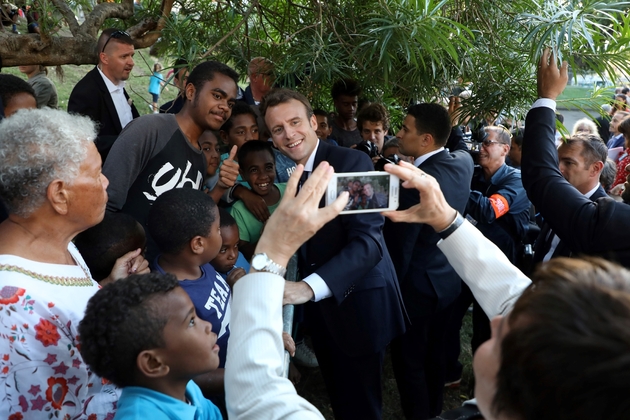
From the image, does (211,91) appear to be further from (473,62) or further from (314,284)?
(473,62)

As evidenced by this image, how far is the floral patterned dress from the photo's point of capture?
1470 mm

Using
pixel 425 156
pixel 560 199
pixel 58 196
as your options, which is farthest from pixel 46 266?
pixel 425 156

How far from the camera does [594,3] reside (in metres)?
2.34

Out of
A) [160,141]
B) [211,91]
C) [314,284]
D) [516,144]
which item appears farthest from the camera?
[516,144]

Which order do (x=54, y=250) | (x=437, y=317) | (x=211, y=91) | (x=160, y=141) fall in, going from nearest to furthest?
(x=54, y=250) → (x=160, y=141) → (x=211, y=91) → (x=437, y=317)

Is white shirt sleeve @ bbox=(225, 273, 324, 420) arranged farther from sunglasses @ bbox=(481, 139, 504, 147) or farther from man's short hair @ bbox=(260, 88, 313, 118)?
sunglasses @ bbox=(481, 139, 504, 147)

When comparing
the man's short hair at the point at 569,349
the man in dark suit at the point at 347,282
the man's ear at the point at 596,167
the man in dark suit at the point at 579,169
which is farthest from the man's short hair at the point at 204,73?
the man's short hair at the point at 569,349

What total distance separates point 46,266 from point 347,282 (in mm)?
1157

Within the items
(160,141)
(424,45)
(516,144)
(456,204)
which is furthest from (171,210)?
(516,144)

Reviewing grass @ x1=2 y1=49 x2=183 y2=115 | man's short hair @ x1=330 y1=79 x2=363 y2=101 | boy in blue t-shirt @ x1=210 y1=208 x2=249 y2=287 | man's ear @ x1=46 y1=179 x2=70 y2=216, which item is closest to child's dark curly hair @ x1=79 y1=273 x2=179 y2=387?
man's ear @ x1=46 y1=179 x2=70 y2=216

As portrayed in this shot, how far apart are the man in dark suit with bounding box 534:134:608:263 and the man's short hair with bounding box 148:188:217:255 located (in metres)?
1.95

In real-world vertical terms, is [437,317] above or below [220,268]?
below

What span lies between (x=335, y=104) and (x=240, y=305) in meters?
4.13

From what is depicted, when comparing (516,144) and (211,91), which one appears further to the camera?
(516,144)
